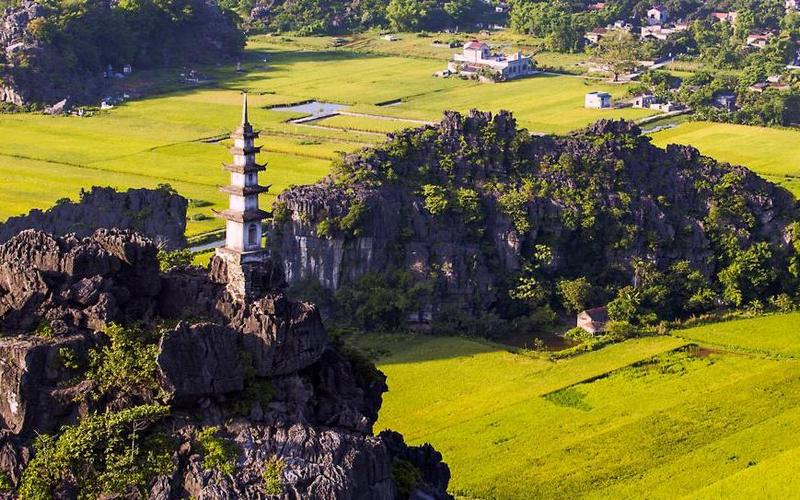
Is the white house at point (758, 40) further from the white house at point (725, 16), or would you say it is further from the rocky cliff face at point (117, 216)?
the rocky cliff face at point (117, 216)

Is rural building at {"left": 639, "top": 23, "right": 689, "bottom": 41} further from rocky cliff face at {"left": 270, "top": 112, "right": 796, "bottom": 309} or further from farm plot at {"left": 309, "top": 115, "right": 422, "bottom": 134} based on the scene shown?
rocky cliff face at {"left": 270, "top": 112, "right": 796, "bottom": 309}

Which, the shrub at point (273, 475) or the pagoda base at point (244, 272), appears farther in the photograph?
the pagoda base at point (244, 272)

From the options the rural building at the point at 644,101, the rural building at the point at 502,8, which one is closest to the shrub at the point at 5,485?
the rural building at the point at 644,101

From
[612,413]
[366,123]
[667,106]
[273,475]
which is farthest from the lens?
[667,106]

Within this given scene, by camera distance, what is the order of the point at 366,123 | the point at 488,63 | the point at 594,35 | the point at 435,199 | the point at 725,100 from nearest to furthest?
the point at 435,199 < the point at 366,123 < the point at 725,100 < the point at 488,63 < the point at 594,35

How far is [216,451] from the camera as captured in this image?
33.3 m

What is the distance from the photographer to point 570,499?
1672 inches

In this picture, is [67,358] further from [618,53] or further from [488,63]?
[618,53]

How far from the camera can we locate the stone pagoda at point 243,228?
127 feet

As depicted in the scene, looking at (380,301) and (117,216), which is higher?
(117,216)

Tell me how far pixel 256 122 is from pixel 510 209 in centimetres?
4573

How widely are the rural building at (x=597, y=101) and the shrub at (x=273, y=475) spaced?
273 feet

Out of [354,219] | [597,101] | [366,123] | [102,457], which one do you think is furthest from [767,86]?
[102,457]

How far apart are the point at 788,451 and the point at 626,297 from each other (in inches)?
577
